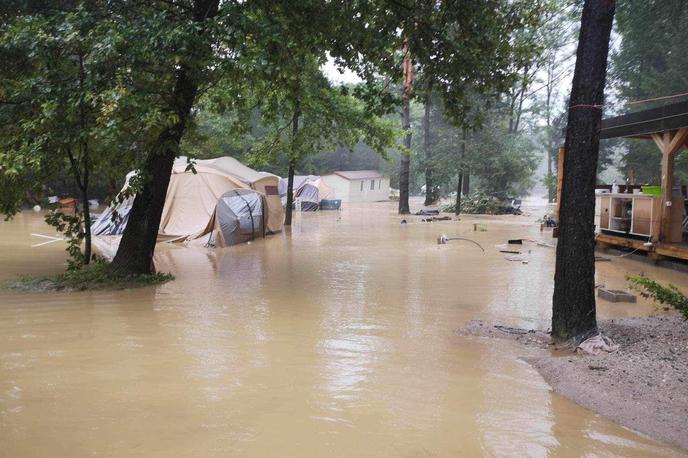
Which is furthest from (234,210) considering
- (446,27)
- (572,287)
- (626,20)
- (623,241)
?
(626,20)

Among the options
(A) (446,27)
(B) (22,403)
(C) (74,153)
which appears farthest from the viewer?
(A) (446,27)

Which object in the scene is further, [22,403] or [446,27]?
[446,27]

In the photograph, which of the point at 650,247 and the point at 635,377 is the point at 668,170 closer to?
the point at 650,247

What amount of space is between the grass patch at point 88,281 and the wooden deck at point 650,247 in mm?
10051

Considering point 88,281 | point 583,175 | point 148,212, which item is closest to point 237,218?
point 148,212

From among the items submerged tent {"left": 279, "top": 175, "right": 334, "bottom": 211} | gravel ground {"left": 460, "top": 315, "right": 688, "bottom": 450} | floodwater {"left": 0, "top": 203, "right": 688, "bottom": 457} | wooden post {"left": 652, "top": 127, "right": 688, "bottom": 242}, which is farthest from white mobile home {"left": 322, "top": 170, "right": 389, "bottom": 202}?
gravel ground {"left": 460, "top": 315, "right": 688, "bottom": 450}

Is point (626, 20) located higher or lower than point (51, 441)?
higher

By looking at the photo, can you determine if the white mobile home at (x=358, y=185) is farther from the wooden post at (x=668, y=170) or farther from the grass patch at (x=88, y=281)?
the grass patch at (x=88, y=281)

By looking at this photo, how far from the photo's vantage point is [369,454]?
138 inches

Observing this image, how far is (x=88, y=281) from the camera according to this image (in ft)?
31.3

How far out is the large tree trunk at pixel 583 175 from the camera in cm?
Result: 570

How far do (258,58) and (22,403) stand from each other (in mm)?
5005

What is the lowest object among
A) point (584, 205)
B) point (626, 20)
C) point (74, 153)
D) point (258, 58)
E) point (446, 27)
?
point (584, 205)

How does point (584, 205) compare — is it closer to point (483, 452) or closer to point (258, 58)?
point (483, 452)
